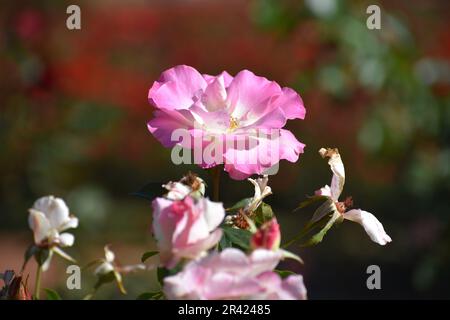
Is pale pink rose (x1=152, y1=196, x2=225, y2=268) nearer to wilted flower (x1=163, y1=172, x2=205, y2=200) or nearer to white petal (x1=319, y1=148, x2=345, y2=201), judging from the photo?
wilted flower (x1=163, y1=172, x2=205, y2=200)

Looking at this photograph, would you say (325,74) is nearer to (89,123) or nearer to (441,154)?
(441,154)

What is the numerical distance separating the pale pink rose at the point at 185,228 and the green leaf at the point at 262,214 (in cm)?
10

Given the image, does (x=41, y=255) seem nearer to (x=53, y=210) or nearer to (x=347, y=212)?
(x=53, y=210)

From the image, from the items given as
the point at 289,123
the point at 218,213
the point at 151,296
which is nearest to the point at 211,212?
the point at 218,213

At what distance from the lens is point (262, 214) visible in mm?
692

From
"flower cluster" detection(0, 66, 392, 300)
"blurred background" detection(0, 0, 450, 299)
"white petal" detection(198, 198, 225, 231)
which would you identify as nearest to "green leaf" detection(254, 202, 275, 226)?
"flower cluster" detection(0, 66, 392, 300)

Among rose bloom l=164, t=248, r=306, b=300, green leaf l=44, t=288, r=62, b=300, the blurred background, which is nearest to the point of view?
rose bloom l=164, t=248, r=306, b=300

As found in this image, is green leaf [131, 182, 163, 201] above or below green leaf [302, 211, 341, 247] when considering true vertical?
above

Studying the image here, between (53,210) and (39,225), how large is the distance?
0.01 meters

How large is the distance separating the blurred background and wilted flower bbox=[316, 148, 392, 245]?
1.57 m

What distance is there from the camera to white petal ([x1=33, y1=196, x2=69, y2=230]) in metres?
0.63

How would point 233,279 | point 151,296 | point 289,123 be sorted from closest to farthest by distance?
point 233,279 → point 151,296 → point 289,123

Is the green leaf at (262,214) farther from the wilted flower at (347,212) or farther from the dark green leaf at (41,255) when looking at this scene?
the dark green leaf at (41,255)

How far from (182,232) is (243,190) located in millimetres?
3514
